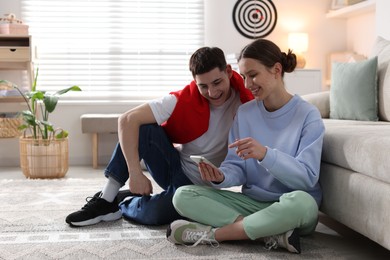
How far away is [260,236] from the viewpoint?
2.02 m

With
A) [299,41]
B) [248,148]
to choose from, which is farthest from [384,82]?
[299,41]

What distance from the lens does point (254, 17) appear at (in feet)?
16.5

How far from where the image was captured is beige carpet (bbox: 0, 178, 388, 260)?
2.01m

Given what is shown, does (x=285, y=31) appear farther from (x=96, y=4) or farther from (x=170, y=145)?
(x=170, y=145)

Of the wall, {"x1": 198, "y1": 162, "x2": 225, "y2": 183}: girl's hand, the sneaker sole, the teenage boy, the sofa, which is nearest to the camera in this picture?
the sofa

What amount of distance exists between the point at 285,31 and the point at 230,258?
3453 millimetres

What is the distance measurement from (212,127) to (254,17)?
284 centimetres

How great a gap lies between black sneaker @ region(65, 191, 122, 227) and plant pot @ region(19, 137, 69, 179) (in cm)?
158

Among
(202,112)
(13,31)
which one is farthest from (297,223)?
(13,31)

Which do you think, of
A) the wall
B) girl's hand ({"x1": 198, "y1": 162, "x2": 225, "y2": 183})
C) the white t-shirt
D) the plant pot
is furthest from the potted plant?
girl's hand ({"x1": 198, "y1": 162, "x2": 225, "y2": 183})

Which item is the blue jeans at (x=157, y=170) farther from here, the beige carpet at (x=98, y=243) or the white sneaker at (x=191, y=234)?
the white sneaker at (x=191, y=234)

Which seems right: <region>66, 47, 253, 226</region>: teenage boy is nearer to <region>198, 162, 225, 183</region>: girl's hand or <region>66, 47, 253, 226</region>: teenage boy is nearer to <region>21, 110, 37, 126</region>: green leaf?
<region>198, 162, 225, 183</region>: girl's hand

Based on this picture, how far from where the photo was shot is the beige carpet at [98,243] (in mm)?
2012

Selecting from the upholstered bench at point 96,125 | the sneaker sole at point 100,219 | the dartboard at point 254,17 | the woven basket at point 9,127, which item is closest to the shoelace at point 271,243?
the sneaker sole at point 100,219
